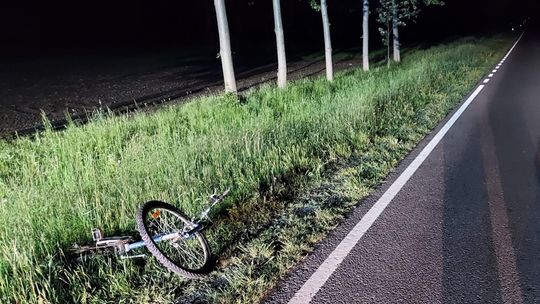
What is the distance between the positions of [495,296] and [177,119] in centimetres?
779

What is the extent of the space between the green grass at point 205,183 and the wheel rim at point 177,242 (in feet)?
0.69

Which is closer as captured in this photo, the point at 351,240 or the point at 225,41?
the point at 351,240

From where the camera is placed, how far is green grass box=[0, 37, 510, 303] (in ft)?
12.3

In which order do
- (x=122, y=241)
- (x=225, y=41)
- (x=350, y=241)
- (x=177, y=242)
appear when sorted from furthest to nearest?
(x=225, y=41) < (x=350, y=241) < (x=177, y=242) < (x=122, y=241)

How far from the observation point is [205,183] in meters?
5.80

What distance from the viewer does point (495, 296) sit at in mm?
3482

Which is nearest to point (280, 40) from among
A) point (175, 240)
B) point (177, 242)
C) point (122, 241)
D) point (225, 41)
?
point (225, 41)

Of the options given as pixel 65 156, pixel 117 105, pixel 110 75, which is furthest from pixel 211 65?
pixel 65 156

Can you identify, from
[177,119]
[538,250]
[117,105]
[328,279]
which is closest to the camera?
[328,279]

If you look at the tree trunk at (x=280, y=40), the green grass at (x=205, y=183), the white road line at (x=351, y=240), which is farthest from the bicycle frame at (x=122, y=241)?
the tree trunk at (x=280, y=40)

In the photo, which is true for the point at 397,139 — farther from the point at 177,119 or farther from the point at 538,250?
the point at 177,119

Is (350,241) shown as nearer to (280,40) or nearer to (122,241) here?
(122,241)

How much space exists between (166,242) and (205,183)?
1.61 metres

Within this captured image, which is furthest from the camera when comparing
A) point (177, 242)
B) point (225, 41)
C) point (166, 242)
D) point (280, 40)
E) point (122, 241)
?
point (280, 40)
